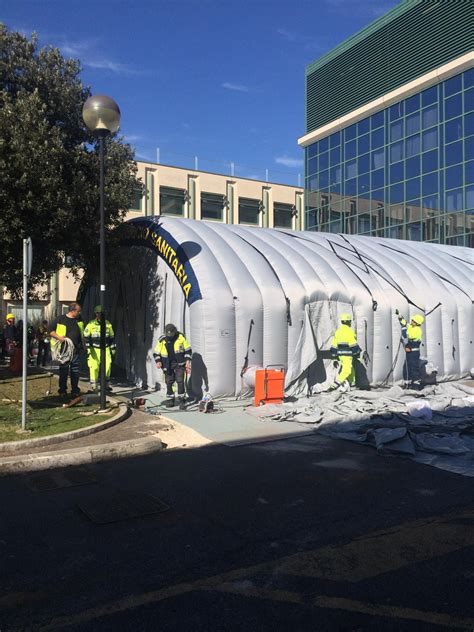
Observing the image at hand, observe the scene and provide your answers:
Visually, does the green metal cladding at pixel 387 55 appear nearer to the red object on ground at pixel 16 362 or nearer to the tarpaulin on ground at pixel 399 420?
the tarpaulin on ground at pixel 399 420

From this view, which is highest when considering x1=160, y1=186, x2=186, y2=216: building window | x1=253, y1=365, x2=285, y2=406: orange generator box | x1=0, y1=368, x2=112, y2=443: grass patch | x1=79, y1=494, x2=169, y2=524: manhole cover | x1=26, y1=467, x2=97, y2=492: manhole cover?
x1=160, y1=186, x2=186, y2=216: building window

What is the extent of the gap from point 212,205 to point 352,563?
3964cm

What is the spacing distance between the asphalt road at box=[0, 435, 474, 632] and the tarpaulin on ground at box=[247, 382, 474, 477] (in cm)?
68

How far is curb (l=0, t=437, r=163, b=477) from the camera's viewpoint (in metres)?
6.48

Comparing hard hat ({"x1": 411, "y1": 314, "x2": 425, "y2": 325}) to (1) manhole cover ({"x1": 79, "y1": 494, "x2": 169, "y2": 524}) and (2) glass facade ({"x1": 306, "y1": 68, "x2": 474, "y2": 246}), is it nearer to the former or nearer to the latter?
(1) manhole cover ({"x1": 79, "y1": 494, "x2": 169, "y2": 524})

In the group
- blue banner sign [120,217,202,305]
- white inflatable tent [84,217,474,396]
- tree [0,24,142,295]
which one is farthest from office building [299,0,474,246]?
tree [0,24,142,295]

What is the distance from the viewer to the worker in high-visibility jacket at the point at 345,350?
12.0 metres

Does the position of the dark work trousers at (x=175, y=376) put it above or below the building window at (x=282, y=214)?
below

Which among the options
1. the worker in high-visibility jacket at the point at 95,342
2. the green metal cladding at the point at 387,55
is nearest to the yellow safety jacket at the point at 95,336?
the worker in high-visibility jacket at the point at 95,342

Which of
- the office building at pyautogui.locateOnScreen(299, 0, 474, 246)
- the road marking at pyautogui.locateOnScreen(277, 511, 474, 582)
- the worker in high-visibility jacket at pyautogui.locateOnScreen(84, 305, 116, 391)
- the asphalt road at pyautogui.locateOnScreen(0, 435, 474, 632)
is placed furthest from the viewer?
the office building at pyautogui.locateOnScreen(299, 0, 474, 246)

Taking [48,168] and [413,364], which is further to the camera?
[413,364]

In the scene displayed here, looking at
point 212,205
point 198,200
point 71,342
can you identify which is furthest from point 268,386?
point 212,205

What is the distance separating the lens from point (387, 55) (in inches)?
1462

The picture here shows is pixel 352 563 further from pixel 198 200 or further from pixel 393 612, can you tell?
pixel 198 200
